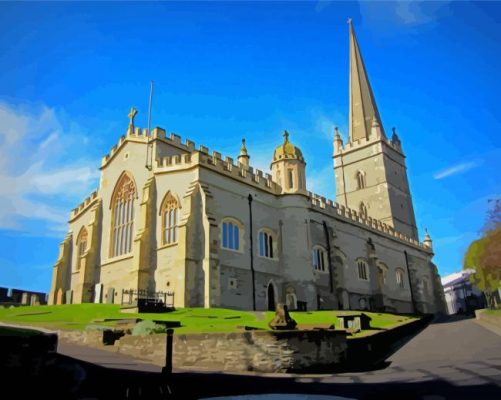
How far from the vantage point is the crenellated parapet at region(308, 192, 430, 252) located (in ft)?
139

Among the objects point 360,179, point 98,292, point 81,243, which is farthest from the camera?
point 360,179

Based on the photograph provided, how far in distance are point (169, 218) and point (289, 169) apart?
1259 centimetres

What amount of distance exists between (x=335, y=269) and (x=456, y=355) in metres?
25.9

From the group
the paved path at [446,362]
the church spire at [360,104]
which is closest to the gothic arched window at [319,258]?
the paved path at [446,362]

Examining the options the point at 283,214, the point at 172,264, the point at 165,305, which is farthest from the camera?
the point at 283,214

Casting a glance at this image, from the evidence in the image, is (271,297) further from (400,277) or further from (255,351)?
(400,277)

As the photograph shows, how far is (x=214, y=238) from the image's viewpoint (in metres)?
29.5

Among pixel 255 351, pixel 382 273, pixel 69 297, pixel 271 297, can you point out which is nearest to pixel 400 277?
pixel 382 273

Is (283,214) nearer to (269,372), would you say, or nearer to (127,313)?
(127,313)

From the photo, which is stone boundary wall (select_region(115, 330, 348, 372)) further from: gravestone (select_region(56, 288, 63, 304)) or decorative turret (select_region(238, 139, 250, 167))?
decorative turret (select_region(238, 139, 250, 167))

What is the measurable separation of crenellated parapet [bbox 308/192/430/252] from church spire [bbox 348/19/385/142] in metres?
17.4

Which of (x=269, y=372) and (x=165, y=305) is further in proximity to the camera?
(x=165, y=305)

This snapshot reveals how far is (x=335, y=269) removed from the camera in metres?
40.9

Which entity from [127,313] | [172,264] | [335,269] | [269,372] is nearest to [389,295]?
[335,269]
